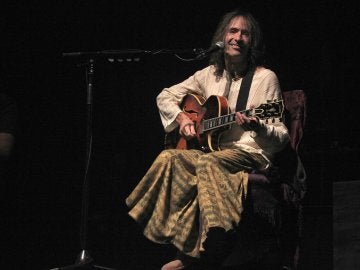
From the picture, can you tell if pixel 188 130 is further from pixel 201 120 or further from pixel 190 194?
pixel 190 194

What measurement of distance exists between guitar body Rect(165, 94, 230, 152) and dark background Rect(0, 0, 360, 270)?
808mm

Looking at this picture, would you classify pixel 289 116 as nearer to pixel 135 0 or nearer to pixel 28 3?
pixel 135 0

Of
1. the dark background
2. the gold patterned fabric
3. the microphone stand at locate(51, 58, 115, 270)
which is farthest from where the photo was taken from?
the dark background

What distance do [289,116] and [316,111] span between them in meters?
1.09

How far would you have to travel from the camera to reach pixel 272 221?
114 inches

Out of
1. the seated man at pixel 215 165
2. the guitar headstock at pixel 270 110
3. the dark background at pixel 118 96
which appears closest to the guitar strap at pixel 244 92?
the seated man at pixel 215 165

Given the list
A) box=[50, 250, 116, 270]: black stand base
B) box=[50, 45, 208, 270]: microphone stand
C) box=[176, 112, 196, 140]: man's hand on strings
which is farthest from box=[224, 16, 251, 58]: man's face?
box=[50, 250, 116, 270]: black stand base

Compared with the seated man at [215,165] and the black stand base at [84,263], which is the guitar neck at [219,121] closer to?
the seated man at [215,165]

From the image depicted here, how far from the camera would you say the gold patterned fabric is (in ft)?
9.16

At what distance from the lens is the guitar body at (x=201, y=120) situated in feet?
10.4

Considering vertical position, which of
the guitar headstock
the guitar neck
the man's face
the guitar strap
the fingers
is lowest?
the fingers

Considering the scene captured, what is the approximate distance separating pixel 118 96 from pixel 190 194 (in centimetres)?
208

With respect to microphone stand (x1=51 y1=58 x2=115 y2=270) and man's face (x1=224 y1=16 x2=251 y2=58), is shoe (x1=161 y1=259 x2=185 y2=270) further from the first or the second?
man's face (x1=224 y1=16 x2=251 y2=58)

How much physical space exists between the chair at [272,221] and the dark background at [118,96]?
848 mm
